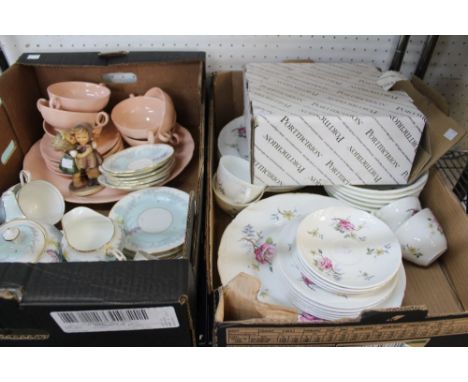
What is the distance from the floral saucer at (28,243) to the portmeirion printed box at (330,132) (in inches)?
15.9

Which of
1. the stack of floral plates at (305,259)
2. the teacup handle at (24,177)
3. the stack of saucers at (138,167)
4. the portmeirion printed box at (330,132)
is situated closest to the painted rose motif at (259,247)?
the stack of floral plates at (305,259)

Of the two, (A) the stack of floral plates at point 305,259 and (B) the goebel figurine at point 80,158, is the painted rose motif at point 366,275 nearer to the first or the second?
(A) the stack of floral plates at point 305,259

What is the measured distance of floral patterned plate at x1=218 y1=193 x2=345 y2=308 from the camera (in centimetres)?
70

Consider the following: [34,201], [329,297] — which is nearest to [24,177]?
[34,201]

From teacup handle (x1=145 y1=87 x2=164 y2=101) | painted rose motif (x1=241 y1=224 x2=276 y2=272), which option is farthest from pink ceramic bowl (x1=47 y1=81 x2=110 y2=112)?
painted rose motif (x1=241 y1=224 x2=276 y2=272)

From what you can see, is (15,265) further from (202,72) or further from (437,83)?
(437,83)

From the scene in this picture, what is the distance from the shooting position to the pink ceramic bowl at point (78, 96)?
890mm

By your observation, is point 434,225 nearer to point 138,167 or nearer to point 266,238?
point 266,238

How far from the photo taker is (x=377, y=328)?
512 millimetres

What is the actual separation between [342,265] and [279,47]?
23.6 inches

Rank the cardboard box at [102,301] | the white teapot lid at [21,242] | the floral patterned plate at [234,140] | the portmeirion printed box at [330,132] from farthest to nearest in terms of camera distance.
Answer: the floral patterned plate at [234,140] < the portmeirion printed box at [330,132] < the white teapot lid at [21,242] < the cardboard box at [102,301]

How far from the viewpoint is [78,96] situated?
0.97 meters

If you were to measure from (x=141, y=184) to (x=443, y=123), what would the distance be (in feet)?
2.14

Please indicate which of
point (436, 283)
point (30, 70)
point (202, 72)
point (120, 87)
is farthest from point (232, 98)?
point (436, 283)
